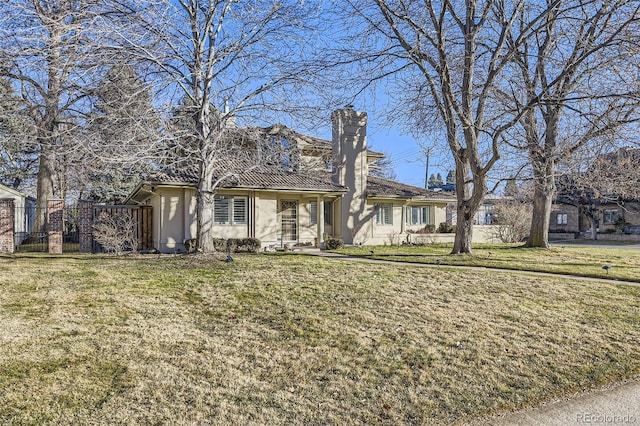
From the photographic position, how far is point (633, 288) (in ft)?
30.7

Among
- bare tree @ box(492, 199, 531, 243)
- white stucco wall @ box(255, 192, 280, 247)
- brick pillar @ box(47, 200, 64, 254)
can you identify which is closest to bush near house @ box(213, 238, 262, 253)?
white stucco wall @ box(255, 192, 280, 247)

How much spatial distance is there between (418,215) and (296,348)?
22038 millimetres

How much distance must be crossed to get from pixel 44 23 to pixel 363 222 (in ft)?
55.0

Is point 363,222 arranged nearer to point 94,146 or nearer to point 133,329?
point 94,146

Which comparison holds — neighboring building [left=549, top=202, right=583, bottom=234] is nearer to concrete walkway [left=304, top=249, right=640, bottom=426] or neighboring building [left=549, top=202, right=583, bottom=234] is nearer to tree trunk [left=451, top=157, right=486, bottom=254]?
tree trunk [left=451, top=157, right=486, bottom=254]

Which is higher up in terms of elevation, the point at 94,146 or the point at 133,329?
the point at 94,146

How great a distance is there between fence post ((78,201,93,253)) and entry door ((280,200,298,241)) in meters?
8.16

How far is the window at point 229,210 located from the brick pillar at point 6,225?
24.1ft

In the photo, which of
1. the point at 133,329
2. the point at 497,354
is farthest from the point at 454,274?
the point at 133,329

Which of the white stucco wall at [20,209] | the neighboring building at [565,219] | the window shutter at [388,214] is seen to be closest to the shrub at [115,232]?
the white stucco wall at [20,209]

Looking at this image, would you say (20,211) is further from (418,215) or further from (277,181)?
(418,215)

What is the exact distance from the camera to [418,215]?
2623 centimetres

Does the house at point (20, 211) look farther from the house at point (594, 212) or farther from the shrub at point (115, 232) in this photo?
the house at point (594, 212)

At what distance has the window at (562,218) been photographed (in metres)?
42.7
